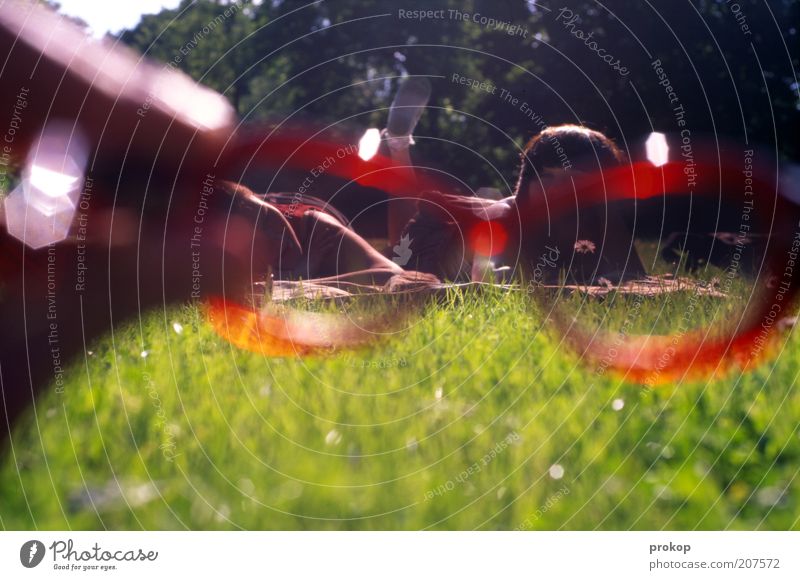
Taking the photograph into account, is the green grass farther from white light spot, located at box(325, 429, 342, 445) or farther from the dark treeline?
the dark treeline

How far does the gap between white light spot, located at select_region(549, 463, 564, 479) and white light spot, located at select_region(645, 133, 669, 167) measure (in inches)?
148

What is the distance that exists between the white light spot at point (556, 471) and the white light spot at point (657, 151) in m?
3.76

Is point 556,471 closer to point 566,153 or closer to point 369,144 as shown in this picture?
point 566,153

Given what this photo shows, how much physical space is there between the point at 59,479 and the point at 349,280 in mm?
2503

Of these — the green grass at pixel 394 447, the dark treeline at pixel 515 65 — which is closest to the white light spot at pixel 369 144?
the dark treeline at pixel 515 65

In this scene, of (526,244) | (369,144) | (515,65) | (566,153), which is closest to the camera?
(526,244)

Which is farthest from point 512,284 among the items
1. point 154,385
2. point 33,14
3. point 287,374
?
point 33,14

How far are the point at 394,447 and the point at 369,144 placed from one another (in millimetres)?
3804

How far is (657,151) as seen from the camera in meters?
5.91

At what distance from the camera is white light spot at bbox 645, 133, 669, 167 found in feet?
19.3

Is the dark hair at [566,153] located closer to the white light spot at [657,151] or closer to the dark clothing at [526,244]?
the dark clothing at [526,244]

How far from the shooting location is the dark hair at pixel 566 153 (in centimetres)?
535

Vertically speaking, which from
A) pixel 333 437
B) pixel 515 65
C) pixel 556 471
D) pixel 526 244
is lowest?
pixel 556 471

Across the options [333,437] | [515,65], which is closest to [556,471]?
[333,437]
